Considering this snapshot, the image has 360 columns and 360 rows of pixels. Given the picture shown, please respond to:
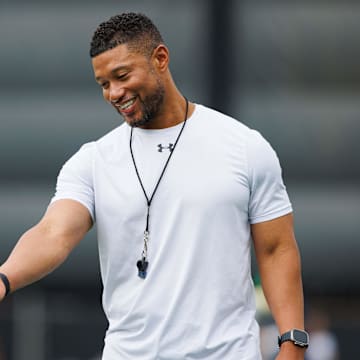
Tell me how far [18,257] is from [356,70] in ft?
35.5

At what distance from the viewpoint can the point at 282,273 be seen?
16.0 ft

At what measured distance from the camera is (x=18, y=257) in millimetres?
4465

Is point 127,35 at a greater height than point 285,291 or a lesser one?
greater

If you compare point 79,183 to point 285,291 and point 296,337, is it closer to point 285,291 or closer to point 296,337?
point 285,291

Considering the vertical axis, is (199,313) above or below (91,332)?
above

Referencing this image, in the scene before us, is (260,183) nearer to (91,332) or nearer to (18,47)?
(91,332)

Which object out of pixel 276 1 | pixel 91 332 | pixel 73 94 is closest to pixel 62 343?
pixel 91 332

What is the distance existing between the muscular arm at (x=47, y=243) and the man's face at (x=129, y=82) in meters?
0.41

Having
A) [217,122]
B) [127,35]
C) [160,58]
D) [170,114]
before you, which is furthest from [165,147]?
[127,35]

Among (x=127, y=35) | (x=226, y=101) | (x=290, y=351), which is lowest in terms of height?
(x=226, y=101)

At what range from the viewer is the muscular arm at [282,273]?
4.84 metres

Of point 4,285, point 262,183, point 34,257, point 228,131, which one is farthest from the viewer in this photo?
point 228,131

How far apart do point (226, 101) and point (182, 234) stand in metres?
9.86

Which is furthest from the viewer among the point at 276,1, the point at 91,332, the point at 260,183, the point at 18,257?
the point at 276,1
